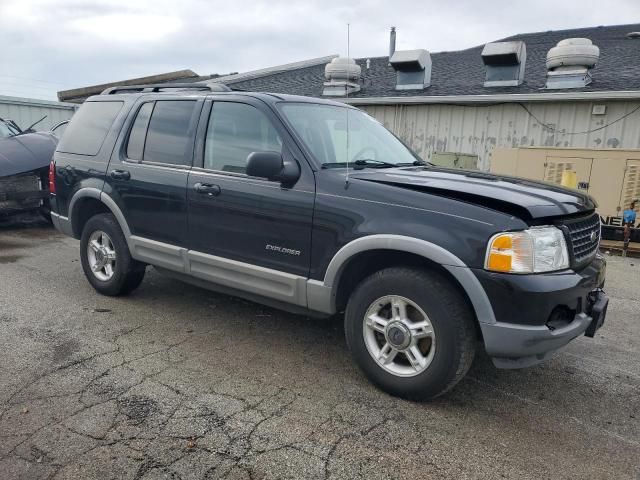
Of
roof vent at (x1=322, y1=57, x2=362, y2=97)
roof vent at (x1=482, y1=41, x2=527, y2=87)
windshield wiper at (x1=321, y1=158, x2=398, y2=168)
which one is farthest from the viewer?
roof vent at (x1=322, y1=57, x2=362, y2=97)

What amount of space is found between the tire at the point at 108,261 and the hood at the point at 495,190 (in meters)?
2.44

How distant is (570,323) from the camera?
111 inches

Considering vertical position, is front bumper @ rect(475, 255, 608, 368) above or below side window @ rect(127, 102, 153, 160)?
below

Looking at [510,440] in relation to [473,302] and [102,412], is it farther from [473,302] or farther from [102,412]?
[102,412]

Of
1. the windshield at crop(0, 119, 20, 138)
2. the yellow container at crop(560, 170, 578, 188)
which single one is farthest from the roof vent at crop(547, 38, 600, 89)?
the windshield at crop(0, 119, 20, 138)

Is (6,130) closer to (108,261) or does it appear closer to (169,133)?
(108,261)

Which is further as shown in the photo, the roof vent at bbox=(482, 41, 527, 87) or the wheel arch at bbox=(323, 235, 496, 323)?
the roof vent at bbox=(482, 41, 527, 87)

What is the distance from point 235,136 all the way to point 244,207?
0.61 meters

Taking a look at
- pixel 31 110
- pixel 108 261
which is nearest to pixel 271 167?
pixel 108 261

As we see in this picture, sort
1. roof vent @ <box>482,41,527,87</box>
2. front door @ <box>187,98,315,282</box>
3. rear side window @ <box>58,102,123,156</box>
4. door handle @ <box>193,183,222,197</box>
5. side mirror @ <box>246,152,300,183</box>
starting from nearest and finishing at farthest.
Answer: side mirror @ <box>246,152,300,183</box>, front door @ <box>187,98,315,282</box>, door handle @ <box>193,183,222,197</box>, rear side window @ <box>58,102,123,156</box>, roof vent @ <box>482,41,527,87</box>

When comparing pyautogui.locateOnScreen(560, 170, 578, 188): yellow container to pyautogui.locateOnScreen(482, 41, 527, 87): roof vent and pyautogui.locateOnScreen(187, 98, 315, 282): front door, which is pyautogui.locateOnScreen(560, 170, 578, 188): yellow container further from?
pyautogui.locateOnScreen(187, 98, 315, 282): front door

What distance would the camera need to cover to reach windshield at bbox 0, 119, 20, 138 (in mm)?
8360

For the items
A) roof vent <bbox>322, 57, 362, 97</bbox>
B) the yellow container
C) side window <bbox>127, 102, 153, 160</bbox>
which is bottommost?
the yellow container

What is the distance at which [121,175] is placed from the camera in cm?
441
